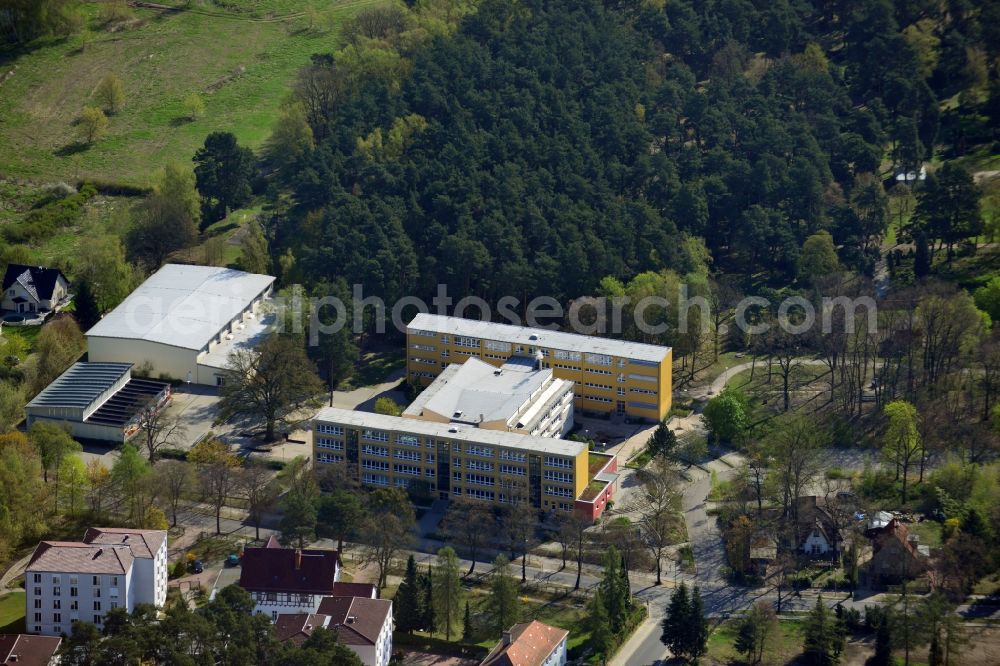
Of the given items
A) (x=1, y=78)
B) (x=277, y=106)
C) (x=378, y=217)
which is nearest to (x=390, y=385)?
(x=378, y=217)

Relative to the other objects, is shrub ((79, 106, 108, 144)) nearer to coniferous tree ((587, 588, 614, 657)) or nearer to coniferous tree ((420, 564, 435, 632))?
coniferous tree ((420, 564, 435, 632))

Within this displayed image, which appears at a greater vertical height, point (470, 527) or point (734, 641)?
point (470, 527)

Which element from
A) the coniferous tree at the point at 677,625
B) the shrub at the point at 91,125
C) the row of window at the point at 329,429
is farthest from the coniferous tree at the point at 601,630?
the shrub at the point at 91,125

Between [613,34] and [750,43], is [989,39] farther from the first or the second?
[613,34]

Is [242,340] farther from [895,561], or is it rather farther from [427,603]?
[895,561]

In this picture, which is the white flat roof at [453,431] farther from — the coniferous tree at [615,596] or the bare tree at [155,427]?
the coniferous tree at [615,596]

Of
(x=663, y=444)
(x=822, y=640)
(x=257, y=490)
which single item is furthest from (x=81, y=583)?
(x=822, y=640)

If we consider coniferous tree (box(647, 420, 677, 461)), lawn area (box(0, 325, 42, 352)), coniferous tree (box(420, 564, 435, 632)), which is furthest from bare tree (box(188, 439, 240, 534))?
coniferous tree (box(647, 420, 677, 461))
